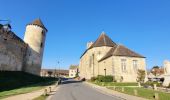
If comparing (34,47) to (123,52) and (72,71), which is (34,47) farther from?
(72,71)

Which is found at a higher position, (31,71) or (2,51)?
→ (2,51)

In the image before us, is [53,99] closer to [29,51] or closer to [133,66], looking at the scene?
[133,66]

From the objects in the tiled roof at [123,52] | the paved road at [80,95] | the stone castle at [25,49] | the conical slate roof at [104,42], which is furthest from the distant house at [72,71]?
the paved road at [80,95]

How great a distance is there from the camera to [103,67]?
4322cm

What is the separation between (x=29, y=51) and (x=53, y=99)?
3408cm

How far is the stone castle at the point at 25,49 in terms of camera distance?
32.8m

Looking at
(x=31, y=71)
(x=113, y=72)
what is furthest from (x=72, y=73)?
(x=113, y=72)

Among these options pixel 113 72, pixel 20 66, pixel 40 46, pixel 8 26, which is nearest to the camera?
pixel 8 26

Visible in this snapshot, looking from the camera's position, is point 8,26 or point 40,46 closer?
point 8,26

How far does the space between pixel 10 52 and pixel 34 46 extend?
1042 cm

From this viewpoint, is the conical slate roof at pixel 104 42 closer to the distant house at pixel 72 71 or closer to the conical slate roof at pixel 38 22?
the conical slate roof at pixel 38 22

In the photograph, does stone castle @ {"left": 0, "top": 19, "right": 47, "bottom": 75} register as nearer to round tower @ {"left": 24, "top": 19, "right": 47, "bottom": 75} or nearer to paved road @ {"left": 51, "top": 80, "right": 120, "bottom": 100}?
round tower @ {"left": 24, "top": 19, "right": 47, "bottom": 75}

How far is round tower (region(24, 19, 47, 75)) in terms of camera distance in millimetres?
43344

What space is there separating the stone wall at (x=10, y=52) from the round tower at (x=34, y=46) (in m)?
2.35
